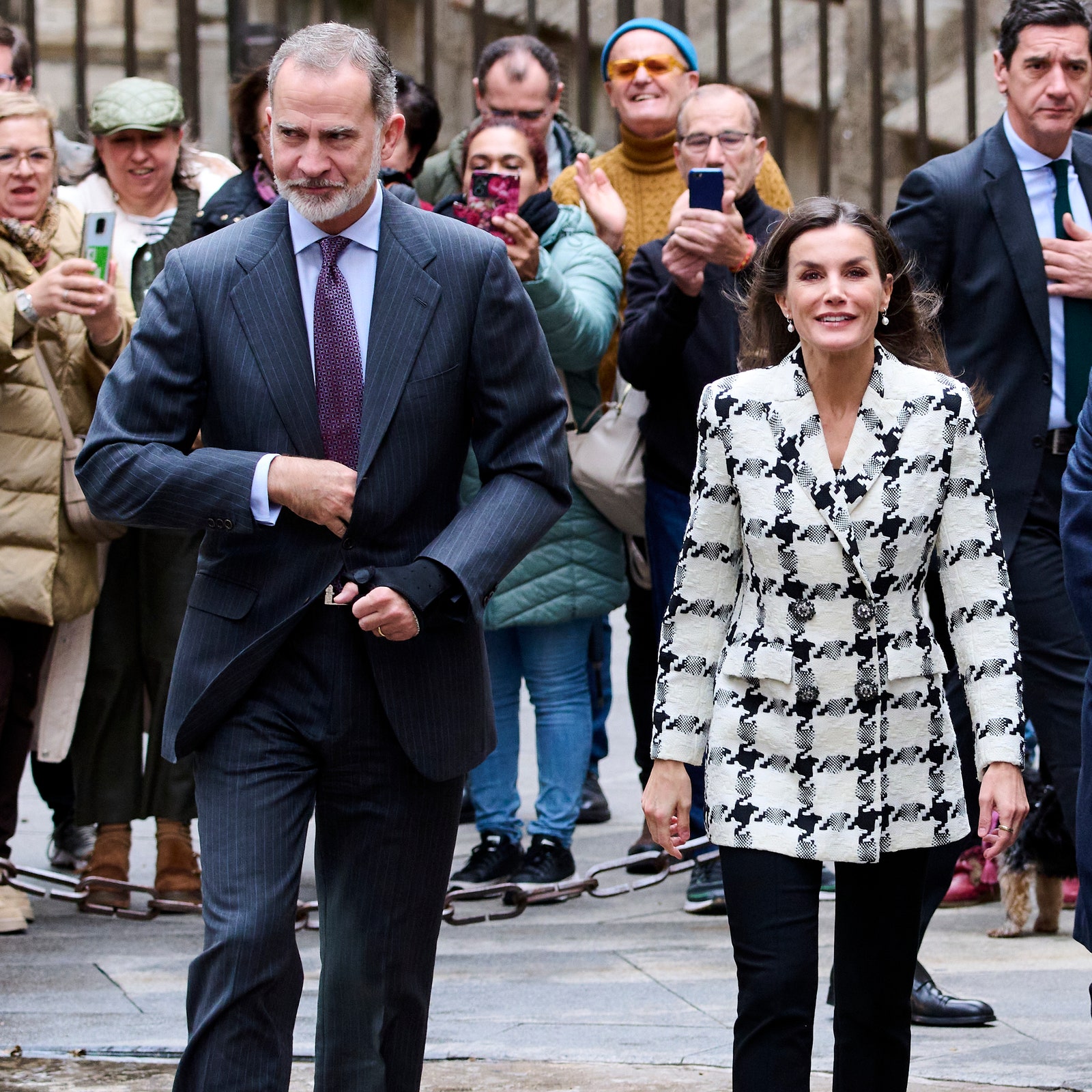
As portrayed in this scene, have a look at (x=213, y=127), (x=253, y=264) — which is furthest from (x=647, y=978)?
(x=213, y=127)

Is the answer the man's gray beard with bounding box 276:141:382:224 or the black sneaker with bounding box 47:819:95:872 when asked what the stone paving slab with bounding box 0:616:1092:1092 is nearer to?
the black sneaker with bounding box 47:819:95:872

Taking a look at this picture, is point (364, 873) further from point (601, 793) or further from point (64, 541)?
point (601, 793)

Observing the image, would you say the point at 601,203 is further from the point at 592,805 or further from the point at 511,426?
the point at 511,426

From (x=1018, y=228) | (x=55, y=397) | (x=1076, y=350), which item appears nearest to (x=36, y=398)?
(x=55, y=397)

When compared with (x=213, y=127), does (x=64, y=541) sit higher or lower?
lower

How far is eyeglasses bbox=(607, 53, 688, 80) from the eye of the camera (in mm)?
6898

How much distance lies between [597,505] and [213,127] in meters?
3.07

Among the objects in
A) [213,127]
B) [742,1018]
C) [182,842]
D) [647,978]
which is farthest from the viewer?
[213,127]

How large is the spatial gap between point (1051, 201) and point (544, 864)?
247 centimetres

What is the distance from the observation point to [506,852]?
6.48 meters

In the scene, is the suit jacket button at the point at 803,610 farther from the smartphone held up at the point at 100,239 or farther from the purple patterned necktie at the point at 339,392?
the smartphone held up at the point at 100,239

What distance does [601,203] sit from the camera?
6719 mm

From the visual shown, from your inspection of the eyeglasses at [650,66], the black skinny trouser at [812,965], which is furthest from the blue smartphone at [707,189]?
the black skinny trouser at [812,965]

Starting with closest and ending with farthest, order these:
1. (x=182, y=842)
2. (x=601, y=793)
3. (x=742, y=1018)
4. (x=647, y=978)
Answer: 1. (x=742, y=1018)
2. (x=647, y=978)
3. (x=182, y=842)
4. (x=601, y=793)
